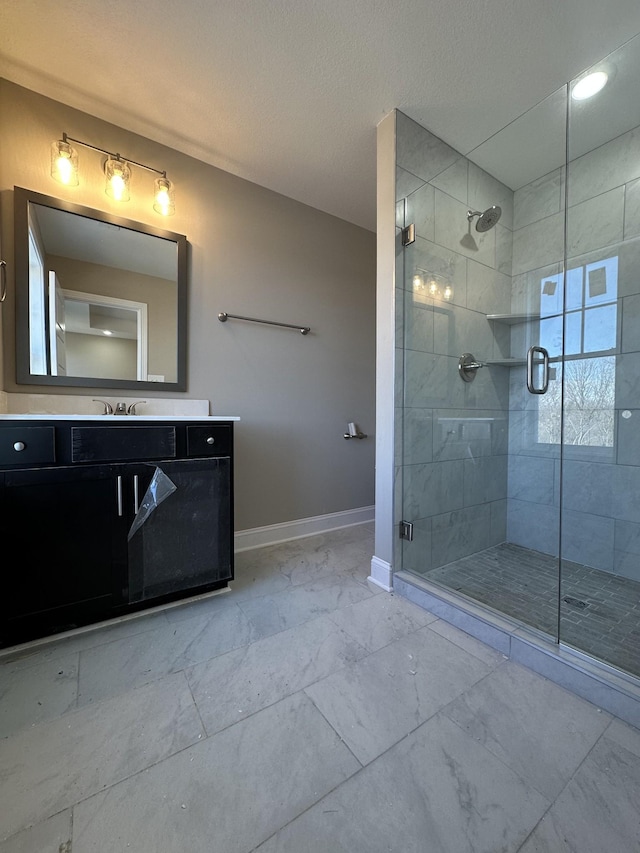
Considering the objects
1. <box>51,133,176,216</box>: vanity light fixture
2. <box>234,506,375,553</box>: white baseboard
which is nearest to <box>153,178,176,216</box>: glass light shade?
<box>51,133,176,216</box>: vanity light fixture

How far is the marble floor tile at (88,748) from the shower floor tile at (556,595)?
1.23 metres

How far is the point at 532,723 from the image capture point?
983 mm

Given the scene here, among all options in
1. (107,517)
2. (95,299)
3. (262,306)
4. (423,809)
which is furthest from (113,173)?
(423,809)

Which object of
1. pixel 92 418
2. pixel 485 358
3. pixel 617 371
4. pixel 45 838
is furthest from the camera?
pixel 485 358

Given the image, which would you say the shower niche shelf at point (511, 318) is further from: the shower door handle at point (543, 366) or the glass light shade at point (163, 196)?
the glass light shade at point (163, 196)

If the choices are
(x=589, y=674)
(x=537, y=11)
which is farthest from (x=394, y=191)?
(x=589, y=674)

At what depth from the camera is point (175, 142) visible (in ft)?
6.15

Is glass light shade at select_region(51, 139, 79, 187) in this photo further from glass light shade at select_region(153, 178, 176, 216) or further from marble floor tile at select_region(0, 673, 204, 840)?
marble floor tile at select_region(0, 673, 204, 840)

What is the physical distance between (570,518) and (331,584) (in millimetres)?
1412

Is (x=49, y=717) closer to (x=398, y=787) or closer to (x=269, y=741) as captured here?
(x=269, y=741)

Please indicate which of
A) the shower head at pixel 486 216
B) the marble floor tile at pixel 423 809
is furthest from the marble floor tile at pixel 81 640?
the shower head at pixel 486 216

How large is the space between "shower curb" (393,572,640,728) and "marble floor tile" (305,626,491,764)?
0.43 feet

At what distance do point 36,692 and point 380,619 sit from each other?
122cm

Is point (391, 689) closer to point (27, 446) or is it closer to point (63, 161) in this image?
point (27, 446)
